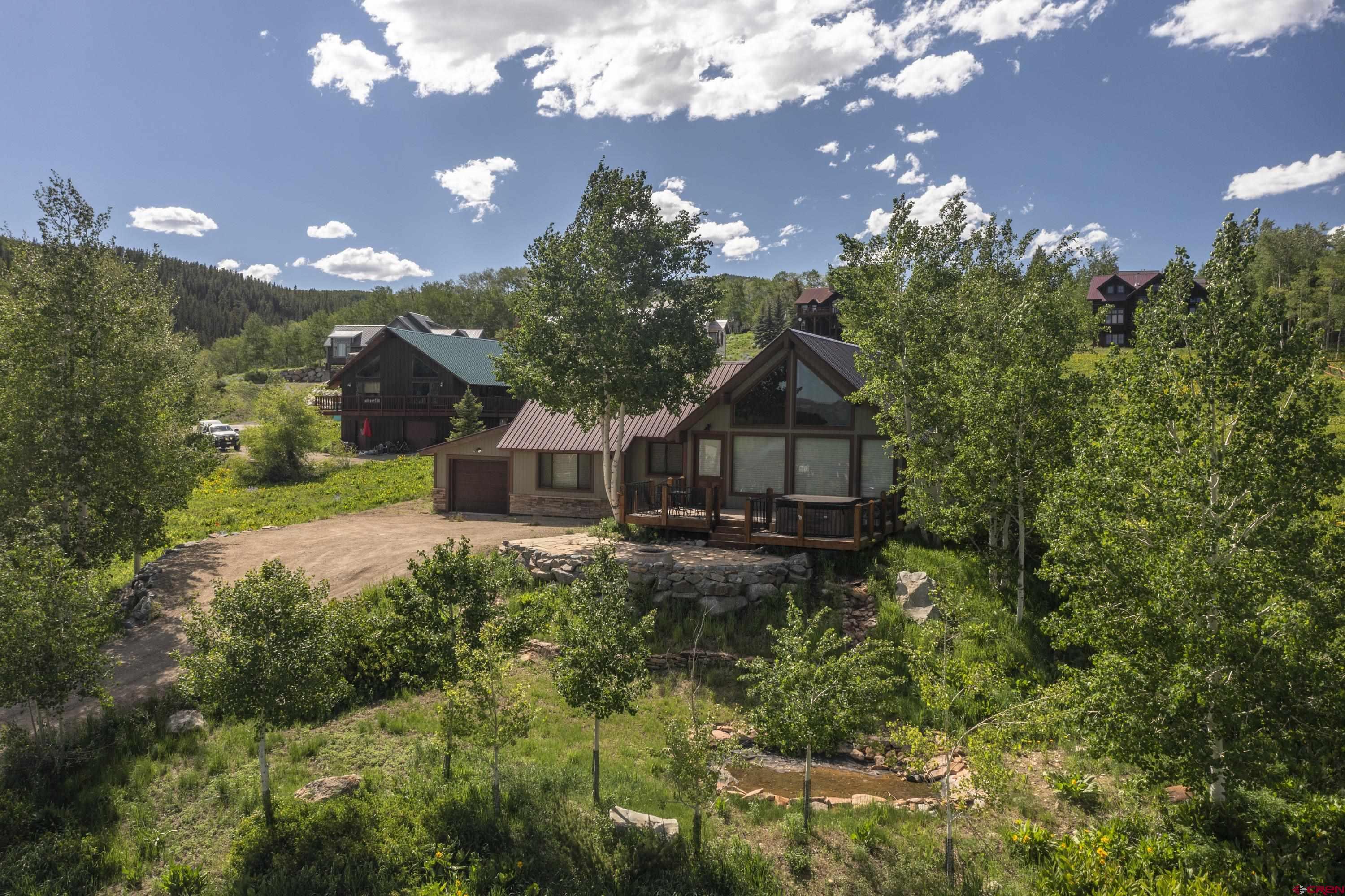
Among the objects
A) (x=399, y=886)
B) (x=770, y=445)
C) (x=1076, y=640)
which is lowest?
(x=399, y=886)

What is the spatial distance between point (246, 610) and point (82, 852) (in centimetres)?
362

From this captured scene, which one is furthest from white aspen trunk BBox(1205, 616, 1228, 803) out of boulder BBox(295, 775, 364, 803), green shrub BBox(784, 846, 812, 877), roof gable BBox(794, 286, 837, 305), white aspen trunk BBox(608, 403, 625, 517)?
roof gable BBox(794, 286, 837, 305)

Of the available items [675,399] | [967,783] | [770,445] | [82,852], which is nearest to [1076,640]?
[967,783]

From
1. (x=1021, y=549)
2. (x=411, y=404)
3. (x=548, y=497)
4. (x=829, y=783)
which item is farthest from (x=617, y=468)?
(x=411, y=404)

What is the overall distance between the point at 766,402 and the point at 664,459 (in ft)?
17.7

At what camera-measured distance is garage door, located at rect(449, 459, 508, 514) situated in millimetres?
27219

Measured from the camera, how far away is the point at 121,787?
1091cm

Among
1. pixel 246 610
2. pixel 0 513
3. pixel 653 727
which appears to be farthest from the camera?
pixel 0 513

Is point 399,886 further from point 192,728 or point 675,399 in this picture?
point 675,399

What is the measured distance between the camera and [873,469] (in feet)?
64.6

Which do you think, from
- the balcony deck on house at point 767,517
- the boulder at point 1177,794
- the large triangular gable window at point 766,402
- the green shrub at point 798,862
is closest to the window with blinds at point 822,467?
the balcony deck on house at point 767,517

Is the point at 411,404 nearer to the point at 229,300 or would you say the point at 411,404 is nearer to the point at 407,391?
the point at 407,391

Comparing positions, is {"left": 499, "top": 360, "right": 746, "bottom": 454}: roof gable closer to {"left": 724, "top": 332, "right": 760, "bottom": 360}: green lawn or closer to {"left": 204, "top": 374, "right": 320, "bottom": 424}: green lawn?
{"left": 204, "top": 374, "right": 320, "bottom": 424}: green lawn

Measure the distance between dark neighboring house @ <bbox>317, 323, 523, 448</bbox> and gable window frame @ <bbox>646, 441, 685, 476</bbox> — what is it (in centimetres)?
2001
